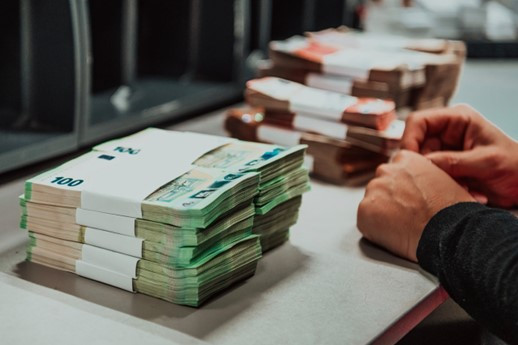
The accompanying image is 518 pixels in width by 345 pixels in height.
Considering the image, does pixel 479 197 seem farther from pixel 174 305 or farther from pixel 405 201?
pixel 174 305

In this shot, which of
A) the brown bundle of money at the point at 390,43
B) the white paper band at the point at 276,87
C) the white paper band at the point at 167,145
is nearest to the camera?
the white paper band at the point at 167,145

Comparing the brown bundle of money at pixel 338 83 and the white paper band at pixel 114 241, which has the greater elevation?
the brown bundle of money at pixel 338 83

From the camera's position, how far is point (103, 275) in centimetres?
116

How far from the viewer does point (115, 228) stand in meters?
1.13

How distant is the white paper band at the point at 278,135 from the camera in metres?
1.77

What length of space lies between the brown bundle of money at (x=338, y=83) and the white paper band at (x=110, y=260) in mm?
917

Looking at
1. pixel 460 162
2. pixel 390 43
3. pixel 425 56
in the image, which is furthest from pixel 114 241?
pixel 390 43

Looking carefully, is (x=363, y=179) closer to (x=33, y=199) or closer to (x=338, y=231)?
(x=338, y=231)

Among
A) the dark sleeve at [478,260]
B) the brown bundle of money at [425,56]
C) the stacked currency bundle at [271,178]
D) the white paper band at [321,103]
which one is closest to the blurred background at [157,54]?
the brown bundle of money at [425,56]

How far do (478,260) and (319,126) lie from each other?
0.66 metres

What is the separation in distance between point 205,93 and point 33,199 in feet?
3.49

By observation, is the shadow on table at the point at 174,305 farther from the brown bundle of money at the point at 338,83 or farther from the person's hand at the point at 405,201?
the brown bundle of money at the point at 338,83

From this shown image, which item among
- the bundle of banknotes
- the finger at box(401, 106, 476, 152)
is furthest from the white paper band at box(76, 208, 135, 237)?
the finger at box(401, 106, 476, 152)

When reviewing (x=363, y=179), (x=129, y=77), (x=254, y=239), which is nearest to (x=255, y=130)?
(x=363, y=179)
